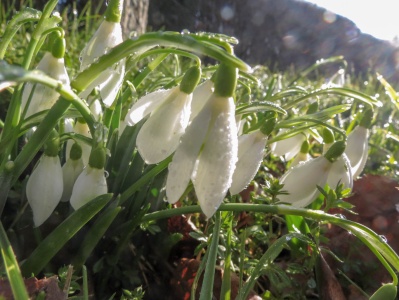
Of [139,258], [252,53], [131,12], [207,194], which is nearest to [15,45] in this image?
[131,12]

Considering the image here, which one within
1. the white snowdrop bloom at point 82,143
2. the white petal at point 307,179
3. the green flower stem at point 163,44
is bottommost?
the white snowdrop bloom at point 82,143

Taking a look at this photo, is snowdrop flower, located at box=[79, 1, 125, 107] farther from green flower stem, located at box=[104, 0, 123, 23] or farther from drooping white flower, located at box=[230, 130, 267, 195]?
drooping white flower, located at box=[230, 130, 267, 195]

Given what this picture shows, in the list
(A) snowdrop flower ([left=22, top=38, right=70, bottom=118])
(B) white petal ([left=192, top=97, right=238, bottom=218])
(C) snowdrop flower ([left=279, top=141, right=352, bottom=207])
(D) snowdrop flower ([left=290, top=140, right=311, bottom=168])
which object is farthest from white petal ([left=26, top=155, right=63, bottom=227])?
(D) snowdrop flower ([left=290, top=140, right=311, bottom=168])

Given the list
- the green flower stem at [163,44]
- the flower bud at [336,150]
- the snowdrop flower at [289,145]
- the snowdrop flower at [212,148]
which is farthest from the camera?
the snowdrop flower at [289,145]

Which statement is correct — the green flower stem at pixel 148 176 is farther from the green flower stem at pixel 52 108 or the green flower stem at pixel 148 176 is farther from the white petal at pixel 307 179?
the white petal at pixel 307 179

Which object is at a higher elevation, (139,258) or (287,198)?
(287,198)

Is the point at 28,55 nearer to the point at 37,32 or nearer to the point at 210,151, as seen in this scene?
the point at 37,32

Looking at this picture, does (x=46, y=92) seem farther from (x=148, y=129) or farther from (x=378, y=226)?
(x=378, y=226)

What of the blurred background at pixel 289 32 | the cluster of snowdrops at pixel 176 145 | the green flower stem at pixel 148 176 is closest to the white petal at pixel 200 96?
the cluster of snowdrops at pixel 176 145
